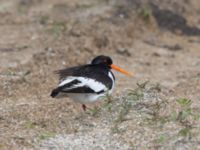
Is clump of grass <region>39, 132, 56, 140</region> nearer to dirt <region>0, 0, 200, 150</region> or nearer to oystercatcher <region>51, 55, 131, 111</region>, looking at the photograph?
dirt <region>0, 0, 200, 150</region>

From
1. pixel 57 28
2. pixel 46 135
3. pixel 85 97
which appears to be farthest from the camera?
pixel 57 28

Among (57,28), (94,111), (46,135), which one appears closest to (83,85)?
(94,111)

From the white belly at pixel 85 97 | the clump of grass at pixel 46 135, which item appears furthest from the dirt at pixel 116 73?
the white belly at pixel 85 97

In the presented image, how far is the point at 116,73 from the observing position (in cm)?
1235

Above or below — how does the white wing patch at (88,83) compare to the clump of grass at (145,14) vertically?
above

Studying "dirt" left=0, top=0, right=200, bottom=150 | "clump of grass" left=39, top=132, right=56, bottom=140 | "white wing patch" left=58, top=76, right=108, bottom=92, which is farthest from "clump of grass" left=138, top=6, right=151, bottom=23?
"clump of grass" left=39, top=132, right=56, bottom=140

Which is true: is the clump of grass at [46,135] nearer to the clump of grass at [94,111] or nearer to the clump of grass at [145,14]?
the clump of grass at [94,111]

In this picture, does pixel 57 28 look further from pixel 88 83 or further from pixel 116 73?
pixel 88 83

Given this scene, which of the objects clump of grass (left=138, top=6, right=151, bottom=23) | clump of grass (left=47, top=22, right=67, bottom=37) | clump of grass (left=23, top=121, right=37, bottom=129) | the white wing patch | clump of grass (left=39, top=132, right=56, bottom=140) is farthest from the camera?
clump of grass (left=138, top=6, right=151, bottom=23)

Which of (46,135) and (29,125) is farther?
(29,125)

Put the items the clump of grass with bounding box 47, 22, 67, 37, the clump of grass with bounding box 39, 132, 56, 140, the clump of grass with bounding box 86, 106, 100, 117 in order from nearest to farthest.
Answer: the clump of grass with bounding box 39, 132, 56, 140
the clump of grass with bounding box 86, 106, 100, 117
the clump of grass with bounding box 47, 22, 67, 37

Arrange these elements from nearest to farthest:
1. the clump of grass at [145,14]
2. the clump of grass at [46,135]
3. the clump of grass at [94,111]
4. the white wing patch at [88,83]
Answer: the clump of grass at [46,135] < the clump of grass at [94,111] < the white wing patch at [88,83] < the clump of grass at [145,14]

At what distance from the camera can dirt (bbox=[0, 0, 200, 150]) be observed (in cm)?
791

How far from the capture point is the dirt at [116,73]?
791 cm
